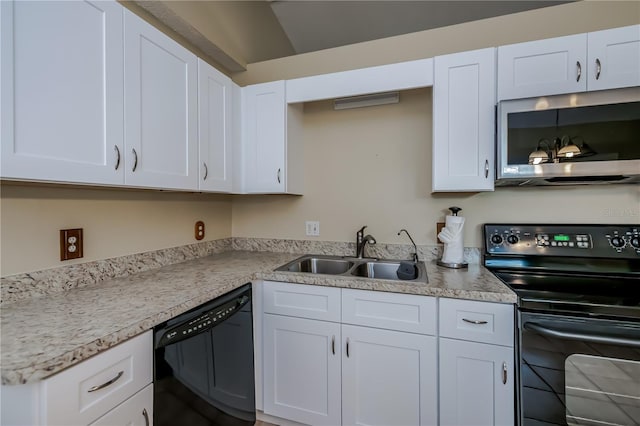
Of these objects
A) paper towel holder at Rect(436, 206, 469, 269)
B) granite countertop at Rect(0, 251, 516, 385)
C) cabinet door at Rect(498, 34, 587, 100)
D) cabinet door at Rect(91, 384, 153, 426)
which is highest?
cabinet door at Rect(498, 34, 587, 100)

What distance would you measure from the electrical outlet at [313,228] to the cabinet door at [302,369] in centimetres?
78

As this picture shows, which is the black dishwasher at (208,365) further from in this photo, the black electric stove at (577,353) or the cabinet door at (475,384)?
the black electric stove at (577,353)

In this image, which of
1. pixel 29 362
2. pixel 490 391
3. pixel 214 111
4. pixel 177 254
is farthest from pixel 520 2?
pixel 29 362

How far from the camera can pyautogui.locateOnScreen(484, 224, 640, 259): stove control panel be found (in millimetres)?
1551

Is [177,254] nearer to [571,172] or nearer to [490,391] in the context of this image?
[490,391]

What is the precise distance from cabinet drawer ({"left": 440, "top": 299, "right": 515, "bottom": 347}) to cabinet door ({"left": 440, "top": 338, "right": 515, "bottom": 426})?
1.4 inches

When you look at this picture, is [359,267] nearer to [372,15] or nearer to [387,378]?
[387,378]

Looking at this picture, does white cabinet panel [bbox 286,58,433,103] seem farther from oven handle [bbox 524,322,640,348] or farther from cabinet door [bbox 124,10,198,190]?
oven handle [bbox 524,322,640,348]

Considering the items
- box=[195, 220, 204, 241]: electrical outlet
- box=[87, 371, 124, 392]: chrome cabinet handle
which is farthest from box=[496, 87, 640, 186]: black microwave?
box=[195, 220, 204, 241]: electrical outlet

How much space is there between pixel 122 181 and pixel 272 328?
3.47 feet

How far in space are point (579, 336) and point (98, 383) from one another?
5.36ft

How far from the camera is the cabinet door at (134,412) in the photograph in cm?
84

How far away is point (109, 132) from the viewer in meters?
1.14

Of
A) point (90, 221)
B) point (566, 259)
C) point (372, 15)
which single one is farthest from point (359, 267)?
point (372, 15)
